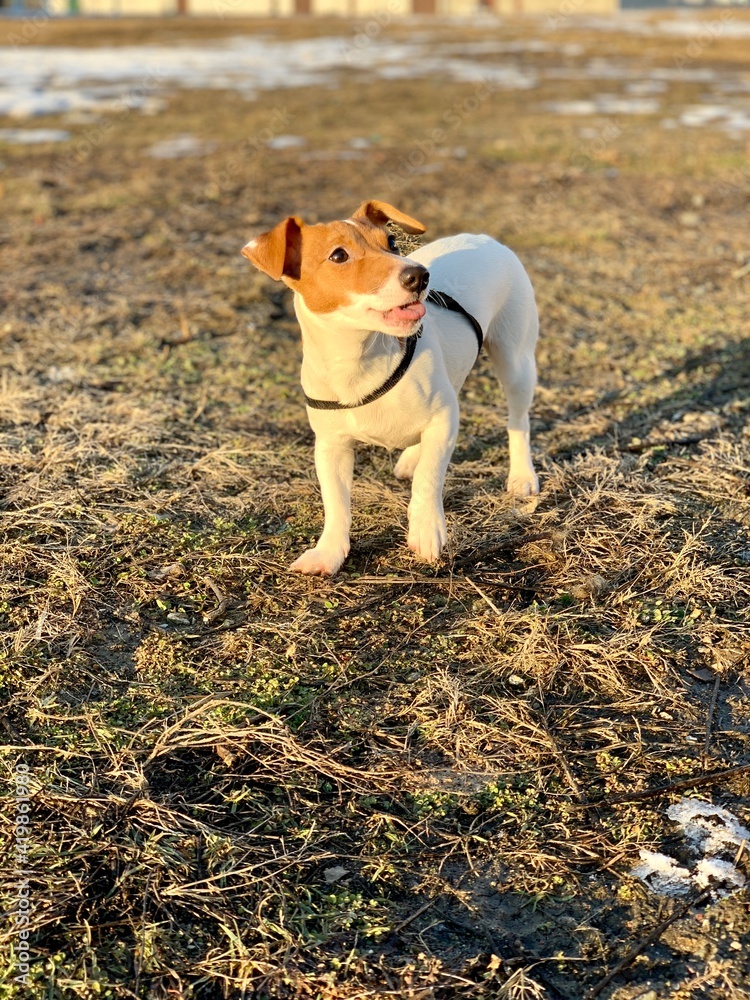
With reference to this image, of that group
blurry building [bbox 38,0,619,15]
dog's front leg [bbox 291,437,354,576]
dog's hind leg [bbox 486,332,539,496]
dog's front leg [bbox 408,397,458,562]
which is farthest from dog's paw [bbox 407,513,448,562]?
blurry building [bbox 38,0,619,15]

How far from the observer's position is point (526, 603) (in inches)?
140

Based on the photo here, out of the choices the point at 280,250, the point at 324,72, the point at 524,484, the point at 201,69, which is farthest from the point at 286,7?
the point at 280,250

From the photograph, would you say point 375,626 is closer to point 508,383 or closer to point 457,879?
point 457,879

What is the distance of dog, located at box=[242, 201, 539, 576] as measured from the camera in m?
3.23

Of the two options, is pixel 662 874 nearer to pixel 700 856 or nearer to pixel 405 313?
pixel 700 856

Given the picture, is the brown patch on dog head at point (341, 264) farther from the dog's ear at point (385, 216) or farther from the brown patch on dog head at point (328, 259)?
the dog's ear at point (385, 216)

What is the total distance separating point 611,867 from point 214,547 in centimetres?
201

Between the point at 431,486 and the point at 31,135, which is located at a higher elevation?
the point at 431,486

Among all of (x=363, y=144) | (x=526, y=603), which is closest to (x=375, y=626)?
(x=526, y=603)

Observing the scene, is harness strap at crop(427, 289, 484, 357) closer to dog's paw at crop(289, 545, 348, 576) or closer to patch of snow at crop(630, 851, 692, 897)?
dog's paw at crop(289, 545, 348, 576)

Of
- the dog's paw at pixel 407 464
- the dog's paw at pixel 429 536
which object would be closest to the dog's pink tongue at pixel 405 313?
the dog's paw at pixel 429 536

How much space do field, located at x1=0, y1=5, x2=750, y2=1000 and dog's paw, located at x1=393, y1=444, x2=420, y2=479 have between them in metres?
0.09

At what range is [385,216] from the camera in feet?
11.7

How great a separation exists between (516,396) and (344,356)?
122cm
